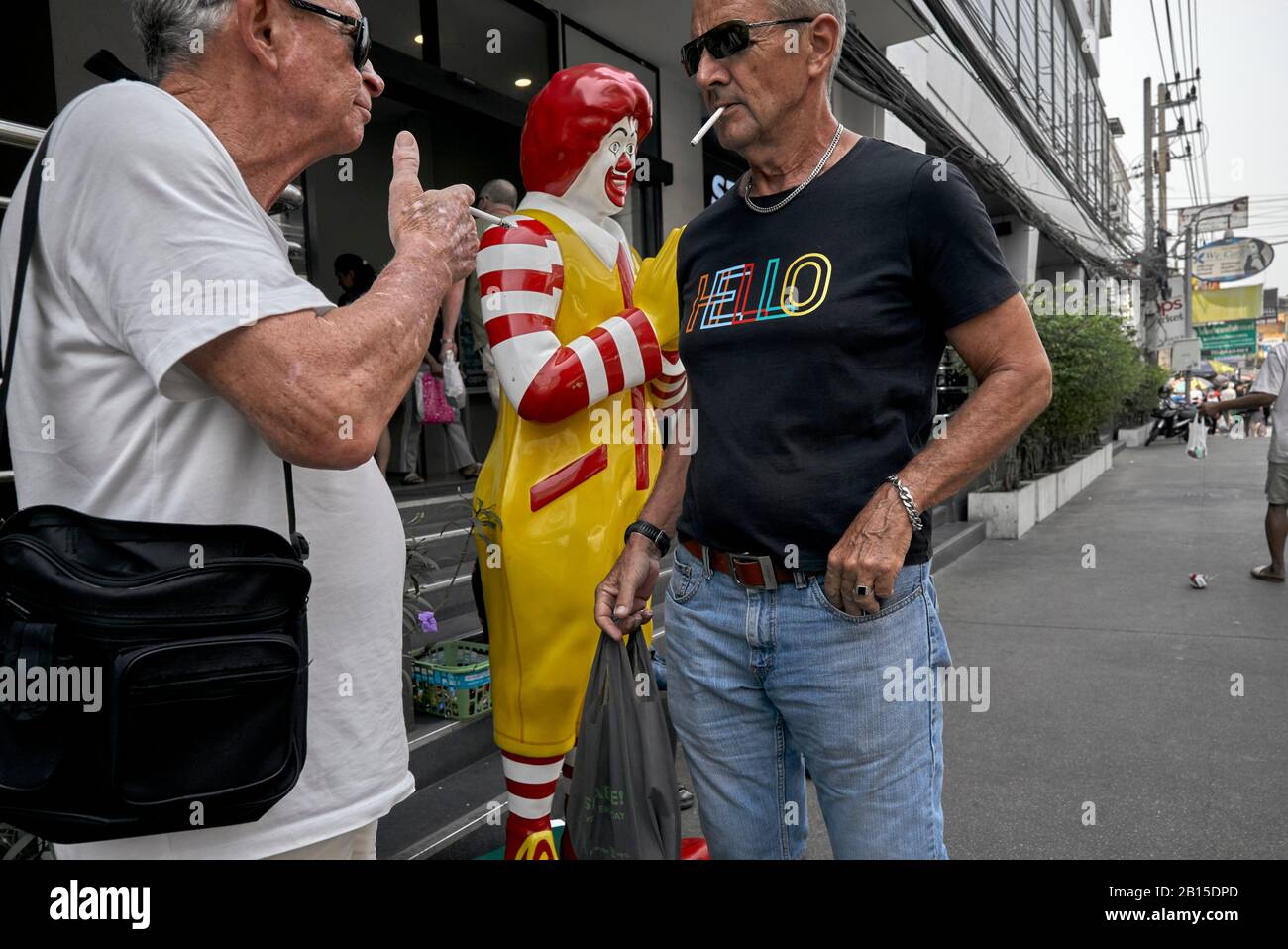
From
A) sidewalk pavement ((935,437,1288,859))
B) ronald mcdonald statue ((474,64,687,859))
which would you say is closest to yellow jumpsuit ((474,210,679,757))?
ronald mcdonald statue ((474,64,687,859))

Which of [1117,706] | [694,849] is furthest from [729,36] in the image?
[1117,706]

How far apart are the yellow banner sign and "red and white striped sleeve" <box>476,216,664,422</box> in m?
38.9

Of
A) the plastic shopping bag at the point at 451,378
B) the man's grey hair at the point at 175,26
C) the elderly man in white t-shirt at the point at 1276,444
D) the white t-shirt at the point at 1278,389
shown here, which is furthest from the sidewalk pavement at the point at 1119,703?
the man's grey hair at the point at 175,26

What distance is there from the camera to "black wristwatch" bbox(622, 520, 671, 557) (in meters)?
1.80

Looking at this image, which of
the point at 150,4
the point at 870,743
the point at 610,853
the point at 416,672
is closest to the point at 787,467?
the point at 870,743

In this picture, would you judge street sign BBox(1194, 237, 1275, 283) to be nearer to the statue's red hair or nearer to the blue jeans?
the statue's red hair

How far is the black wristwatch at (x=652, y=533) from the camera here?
1801 mm

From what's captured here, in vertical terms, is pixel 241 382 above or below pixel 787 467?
above

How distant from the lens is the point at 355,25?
1225 millimetres

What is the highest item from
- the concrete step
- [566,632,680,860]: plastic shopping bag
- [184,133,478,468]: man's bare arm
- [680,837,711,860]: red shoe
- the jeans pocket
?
[184,133,478,468]: man's bare arm

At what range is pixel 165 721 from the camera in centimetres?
97
